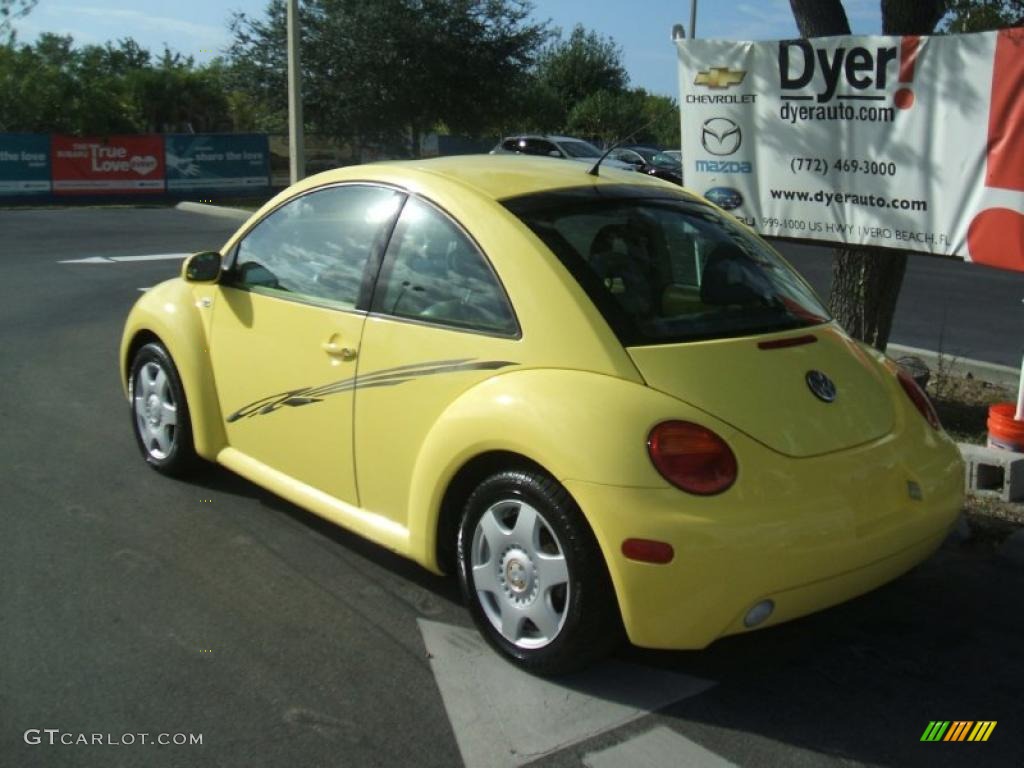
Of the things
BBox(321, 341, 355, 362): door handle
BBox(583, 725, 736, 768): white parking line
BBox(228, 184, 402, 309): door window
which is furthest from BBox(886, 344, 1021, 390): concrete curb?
BBox(583, 725, 736, 768): white parking line

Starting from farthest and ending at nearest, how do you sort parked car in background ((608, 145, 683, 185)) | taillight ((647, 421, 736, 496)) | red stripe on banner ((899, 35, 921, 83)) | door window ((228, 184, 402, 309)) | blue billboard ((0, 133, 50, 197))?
parked car in background ((608, 145, 683, 185)) < blue billboard ((0, 133, 50, 197)) < red stripe on banner ((899, 35, 921, 83)) < door window ((228, 184, 402, 309)) < taillight ((647, 421, 736, 496))

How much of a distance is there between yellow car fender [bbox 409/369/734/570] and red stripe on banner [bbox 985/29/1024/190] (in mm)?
3177

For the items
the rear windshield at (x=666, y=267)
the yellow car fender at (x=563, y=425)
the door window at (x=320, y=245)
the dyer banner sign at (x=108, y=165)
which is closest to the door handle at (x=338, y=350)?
the door window at (x=320, y=245)

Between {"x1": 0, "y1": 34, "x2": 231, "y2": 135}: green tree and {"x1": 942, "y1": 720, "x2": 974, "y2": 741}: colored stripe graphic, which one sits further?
{"x1": 0, "y1": 34, "x2": 231, "y2": 135}: green tree

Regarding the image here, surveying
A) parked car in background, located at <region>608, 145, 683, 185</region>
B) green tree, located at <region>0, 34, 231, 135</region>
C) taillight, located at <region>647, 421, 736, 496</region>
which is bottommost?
taillight, located at <region>647, 421, 736, 496</region>

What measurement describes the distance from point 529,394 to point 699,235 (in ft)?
4.04

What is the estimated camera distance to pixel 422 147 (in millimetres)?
35969

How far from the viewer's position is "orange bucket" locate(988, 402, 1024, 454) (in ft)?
17.2

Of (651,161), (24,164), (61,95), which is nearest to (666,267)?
(651,161)

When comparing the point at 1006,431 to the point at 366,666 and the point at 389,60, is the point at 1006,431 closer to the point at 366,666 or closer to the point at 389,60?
the point at 366,666

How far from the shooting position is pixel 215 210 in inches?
958

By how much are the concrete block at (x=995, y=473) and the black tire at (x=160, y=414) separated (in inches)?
145

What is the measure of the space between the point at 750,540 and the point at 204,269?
2916mm

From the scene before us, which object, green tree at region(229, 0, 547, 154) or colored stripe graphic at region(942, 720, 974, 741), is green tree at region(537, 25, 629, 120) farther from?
colored stripe graphic at region(942, 720, 974, 741)
